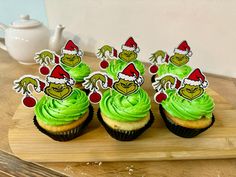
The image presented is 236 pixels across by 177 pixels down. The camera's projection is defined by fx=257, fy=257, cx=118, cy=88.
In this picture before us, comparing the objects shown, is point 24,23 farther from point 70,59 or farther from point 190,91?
point 190,91

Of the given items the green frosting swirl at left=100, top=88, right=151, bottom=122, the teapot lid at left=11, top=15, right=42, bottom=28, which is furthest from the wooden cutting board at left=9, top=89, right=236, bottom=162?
the teapot lid at left=11, top=15, right=42, bottom=28

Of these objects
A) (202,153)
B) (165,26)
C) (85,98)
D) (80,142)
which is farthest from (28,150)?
(165,26)

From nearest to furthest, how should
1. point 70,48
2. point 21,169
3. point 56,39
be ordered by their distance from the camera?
point 21,169
point 70,48
point 56,39

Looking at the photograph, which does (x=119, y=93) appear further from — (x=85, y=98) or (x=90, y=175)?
(x=90, y=175)

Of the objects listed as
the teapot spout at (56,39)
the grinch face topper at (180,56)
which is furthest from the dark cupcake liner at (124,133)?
the teapot spout at (56,39)

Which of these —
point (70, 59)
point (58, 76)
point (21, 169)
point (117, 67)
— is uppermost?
point (58, 76)

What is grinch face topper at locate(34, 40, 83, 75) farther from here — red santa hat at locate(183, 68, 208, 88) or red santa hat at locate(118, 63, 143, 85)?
red santa hat at locate(183, 68, 208, 88)

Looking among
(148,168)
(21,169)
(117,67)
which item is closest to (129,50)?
(117,67)
